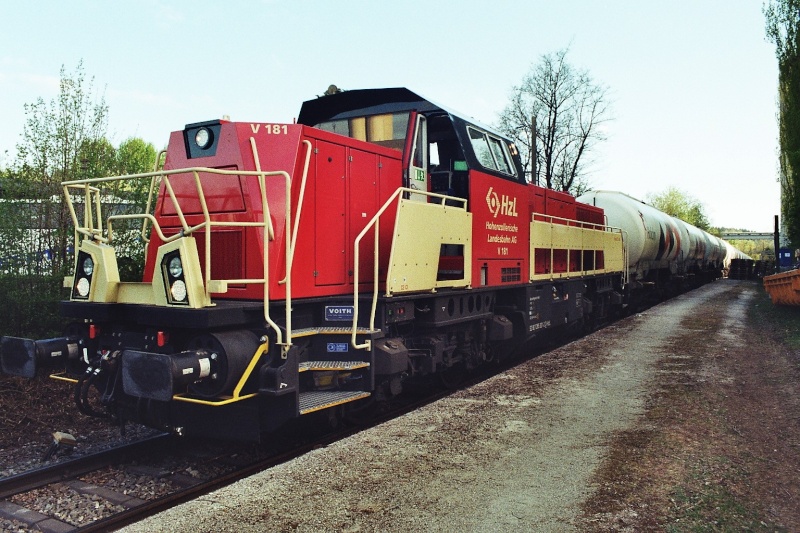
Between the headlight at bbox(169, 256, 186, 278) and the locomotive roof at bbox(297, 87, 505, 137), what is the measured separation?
10.6 feet

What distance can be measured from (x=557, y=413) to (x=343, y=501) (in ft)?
9.36

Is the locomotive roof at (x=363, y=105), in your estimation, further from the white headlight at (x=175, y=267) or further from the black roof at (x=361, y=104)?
the white headlight at (x=175, y=267)

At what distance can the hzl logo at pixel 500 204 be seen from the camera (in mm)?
7869

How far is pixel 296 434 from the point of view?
6289mm

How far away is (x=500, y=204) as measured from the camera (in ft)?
26.9

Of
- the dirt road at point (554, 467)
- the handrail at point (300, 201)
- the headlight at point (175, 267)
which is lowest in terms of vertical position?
the dirt road at point (554, 467)

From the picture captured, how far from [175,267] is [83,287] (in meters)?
1.30

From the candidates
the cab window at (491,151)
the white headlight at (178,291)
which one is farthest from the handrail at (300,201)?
the cab window at (491,151)

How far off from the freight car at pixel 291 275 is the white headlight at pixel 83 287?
0.02 meters

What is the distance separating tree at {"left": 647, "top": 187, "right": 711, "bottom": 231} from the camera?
261 feet

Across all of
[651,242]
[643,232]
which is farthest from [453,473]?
[651,242]

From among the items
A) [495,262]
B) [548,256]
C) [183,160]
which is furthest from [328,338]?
[548,256]

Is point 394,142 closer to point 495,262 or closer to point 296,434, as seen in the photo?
point 495,262

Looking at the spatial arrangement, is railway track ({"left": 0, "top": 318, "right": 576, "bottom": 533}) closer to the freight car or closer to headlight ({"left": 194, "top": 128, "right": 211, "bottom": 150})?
the freight car
